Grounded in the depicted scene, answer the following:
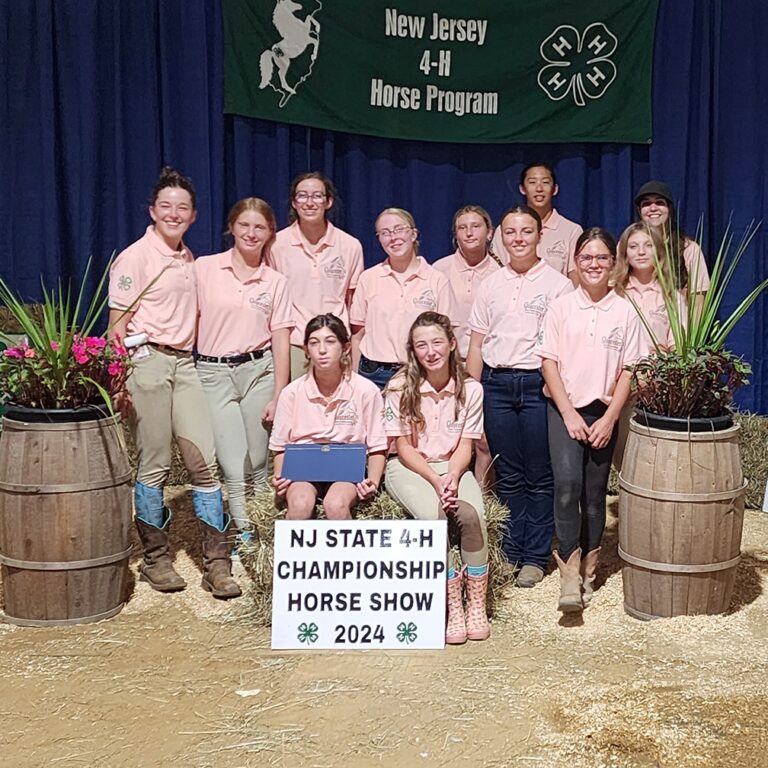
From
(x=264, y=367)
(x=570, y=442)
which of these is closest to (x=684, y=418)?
(x=570, y=442)

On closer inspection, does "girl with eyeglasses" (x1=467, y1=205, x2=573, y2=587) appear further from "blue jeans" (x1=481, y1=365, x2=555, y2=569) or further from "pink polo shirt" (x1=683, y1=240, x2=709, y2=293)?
"pink polo shirt" (x1=683, y1=240, x2=709, y2=293)

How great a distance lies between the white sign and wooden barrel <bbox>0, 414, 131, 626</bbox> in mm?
560

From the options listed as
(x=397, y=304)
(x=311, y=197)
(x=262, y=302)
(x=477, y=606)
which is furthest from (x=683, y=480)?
(x=311, y=197)

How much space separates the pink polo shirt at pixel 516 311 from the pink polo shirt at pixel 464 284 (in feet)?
1.20

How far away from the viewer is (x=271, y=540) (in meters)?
3.25

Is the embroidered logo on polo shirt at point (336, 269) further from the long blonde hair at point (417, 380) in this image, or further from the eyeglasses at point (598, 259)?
the eyeglasses at point (598, 259)

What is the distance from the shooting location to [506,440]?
354 centimetres

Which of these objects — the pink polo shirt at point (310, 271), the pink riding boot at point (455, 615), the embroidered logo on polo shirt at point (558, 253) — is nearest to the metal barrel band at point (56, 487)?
the pink polo shirt at point (310, 271)

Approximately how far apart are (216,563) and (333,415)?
0.72 m

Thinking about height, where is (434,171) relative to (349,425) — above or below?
above

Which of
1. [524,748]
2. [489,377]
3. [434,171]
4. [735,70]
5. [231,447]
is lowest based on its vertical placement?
[524,748]

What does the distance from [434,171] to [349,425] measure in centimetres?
266

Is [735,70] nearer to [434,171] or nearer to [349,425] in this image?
[434,171]

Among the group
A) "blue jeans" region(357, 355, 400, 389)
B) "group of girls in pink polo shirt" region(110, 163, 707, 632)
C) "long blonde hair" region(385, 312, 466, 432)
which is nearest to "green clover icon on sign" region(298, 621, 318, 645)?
"group of girls in pink polo shirt" region(110, 163, 707, 632)
